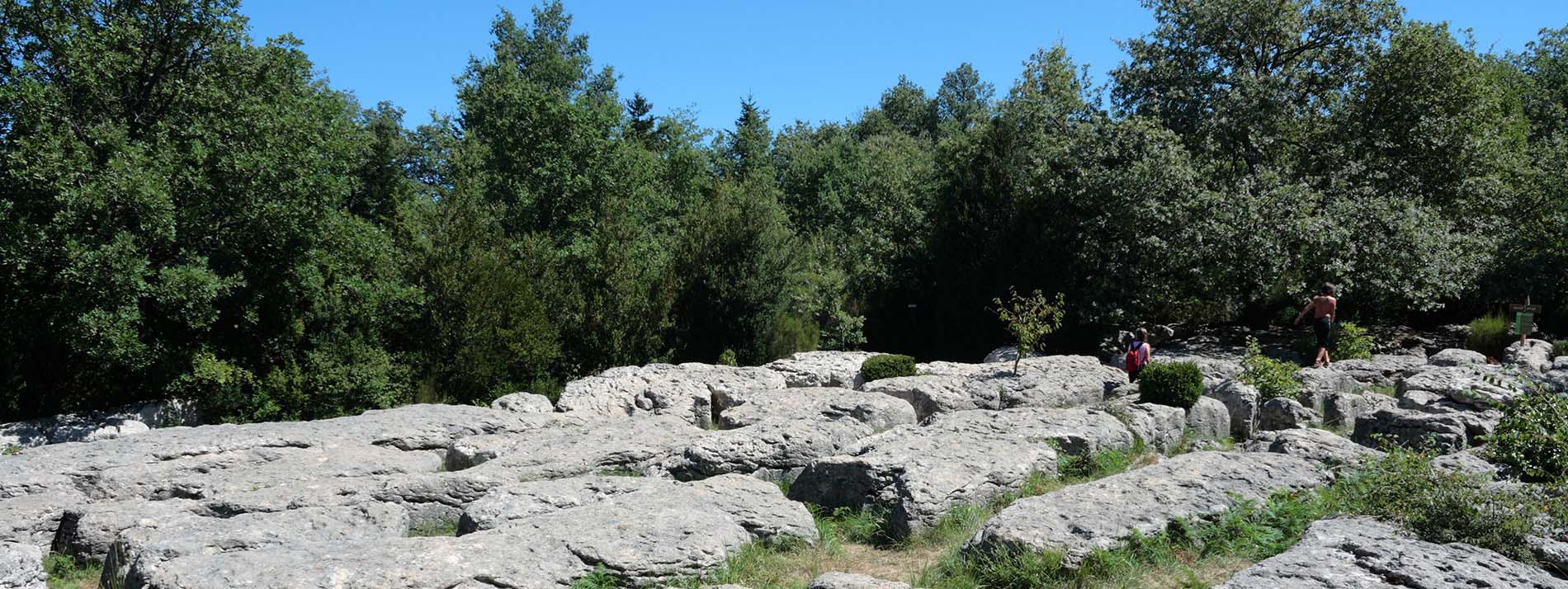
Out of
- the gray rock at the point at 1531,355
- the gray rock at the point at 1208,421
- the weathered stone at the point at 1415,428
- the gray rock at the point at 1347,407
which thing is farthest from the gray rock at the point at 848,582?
the gray rock at the point at 1531,355

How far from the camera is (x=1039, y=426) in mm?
11180

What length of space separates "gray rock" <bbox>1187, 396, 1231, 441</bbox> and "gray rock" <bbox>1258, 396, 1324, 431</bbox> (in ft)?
1.68

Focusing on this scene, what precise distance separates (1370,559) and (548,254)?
727 inches

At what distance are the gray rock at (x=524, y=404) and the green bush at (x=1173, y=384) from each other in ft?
27.7

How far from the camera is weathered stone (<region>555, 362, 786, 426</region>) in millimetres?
15367

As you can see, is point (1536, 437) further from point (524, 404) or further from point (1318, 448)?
point (524, 404)

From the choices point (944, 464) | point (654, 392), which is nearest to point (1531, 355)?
point (944, 464)

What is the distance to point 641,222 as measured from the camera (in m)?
28.1

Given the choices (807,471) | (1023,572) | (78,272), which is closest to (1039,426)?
(807,471)

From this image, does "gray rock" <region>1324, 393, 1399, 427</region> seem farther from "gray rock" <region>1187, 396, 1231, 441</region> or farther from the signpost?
the signpost

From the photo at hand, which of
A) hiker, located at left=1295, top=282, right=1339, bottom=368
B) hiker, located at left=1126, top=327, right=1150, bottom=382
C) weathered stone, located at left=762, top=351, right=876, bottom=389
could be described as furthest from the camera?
hiker, located at left=1295, top=282, right=1339, bottom=368

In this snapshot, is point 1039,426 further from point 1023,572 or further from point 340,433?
point 340,433

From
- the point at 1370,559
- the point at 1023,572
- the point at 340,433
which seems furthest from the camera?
the point at 340,433

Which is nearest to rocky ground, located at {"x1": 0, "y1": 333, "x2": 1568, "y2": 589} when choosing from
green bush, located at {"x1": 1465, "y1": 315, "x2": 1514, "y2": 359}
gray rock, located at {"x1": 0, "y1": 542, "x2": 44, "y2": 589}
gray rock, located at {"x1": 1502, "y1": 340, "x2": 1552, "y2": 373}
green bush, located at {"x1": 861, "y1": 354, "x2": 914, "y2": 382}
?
gray rock, located at {"x1": 0, "y1": 542, "x2": 44, "y2": 589}
